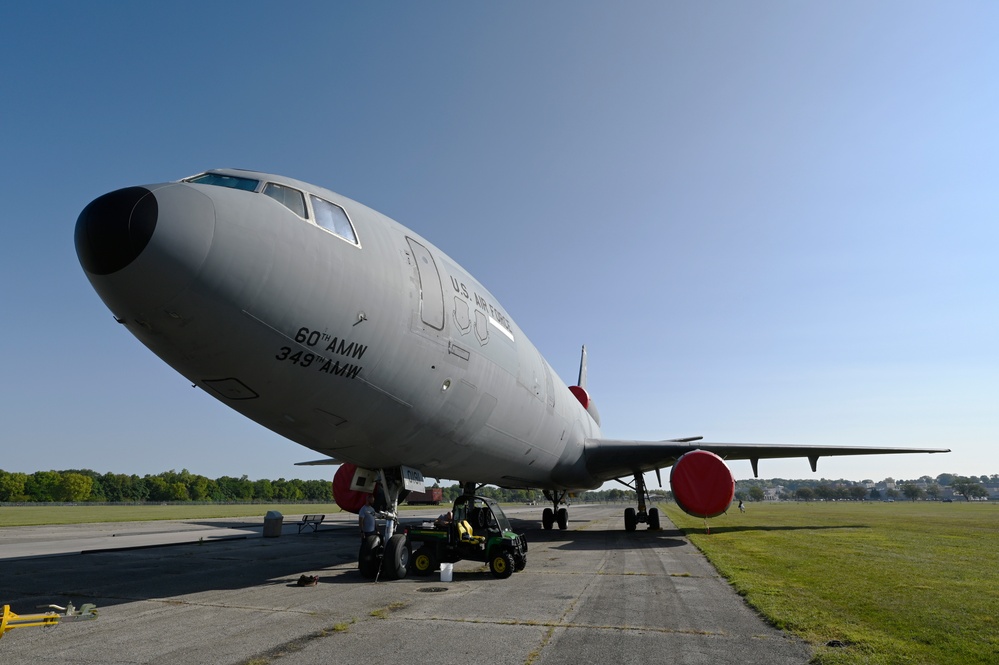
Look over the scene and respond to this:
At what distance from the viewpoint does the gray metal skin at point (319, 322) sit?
6148 millimetres

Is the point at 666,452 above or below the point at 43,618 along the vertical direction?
above

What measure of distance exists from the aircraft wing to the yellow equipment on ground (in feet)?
49.9

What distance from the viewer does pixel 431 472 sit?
37.1 ft

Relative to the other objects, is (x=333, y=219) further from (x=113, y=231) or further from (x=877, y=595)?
(x=877, y=595)

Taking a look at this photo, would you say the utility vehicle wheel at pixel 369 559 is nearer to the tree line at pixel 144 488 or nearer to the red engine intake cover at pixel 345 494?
the red engine intake cover at pixel 345 494

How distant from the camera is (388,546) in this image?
9922 mm

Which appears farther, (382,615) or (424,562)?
(424,562)

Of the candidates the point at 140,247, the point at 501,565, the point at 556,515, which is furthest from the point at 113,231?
the point at 556,515

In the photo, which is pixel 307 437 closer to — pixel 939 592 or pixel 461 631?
pixel 461 631

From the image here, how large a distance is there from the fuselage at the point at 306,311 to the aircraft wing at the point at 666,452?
9.75 meters

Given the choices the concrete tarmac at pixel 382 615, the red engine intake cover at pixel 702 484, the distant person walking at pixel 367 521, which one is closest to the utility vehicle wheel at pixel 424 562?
the concrete tarmac at pixel 382 615

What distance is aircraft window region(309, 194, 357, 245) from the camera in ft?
25.4

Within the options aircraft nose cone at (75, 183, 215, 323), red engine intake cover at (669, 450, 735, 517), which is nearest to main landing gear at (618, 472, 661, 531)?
red engine intake cover at (669, 450, 735, 517)

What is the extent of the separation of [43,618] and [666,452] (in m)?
16.9
